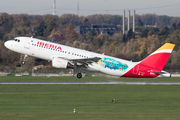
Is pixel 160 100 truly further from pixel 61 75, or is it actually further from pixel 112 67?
pixel 61 75

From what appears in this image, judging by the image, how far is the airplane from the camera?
4934cm

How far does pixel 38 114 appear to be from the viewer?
3556cm

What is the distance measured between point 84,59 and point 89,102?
744 centimetres

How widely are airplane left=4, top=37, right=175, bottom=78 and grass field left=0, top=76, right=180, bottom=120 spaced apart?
3.74 meters

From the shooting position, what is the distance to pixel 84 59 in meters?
48.8

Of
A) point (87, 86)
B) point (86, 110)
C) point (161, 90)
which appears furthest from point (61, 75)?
point (86, 110)

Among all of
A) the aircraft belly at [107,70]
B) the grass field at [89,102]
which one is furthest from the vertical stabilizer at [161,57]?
the aircraft belly at [107,70]

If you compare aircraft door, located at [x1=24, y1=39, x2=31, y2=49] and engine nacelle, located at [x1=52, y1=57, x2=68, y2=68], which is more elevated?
aircraft door, located at [x1=24, y1=39, x2=31, y2=49]

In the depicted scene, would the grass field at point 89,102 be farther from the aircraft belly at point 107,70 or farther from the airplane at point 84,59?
the airplane at point 84,59

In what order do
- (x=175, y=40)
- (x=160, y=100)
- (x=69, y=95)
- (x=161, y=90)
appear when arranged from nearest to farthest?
(x=160, y=100) < (x=69, y=95) < (x=161, y=90) < (x=175, y=40)

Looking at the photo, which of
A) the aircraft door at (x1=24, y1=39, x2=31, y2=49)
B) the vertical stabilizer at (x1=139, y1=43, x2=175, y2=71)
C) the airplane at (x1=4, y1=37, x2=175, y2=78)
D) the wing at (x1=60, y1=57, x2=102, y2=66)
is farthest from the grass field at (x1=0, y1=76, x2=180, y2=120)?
the aircraft door at (x1=24, y1=39, x2=31, y2=49)

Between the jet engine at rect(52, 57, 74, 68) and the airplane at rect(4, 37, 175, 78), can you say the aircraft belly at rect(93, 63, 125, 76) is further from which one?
the jet engine at rect(52, 57, 74, 68)

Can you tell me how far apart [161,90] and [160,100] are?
31.9 feet

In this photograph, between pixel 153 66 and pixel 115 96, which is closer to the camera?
pixel 115 96
